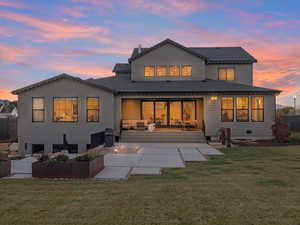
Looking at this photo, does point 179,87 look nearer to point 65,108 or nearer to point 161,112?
point 161,112

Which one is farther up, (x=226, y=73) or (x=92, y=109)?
→ (x=226, y=73)

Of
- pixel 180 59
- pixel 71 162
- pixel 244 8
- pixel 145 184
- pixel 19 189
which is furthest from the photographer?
pixel 244 8

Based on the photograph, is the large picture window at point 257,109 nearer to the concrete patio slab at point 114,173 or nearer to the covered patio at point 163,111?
the covered patio at point 163,111

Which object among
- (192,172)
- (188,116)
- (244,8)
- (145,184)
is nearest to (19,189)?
(145,184)

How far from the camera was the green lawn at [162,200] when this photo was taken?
389 cm

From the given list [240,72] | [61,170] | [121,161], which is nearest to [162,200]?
[61,170]

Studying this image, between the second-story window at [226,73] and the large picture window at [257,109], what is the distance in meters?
4.81

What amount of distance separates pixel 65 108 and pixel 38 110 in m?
2.23

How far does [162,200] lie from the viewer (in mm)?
4812

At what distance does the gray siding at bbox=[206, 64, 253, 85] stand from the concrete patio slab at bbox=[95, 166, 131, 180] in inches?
645

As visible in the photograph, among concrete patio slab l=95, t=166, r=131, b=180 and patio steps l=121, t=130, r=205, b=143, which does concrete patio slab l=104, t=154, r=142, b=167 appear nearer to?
concrete patio slab l=95, t=166, r=131, b=180

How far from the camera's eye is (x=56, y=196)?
16.8ft

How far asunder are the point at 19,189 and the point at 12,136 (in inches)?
841

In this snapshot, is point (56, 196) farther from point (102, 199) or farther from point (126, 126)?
point (126, 126)
